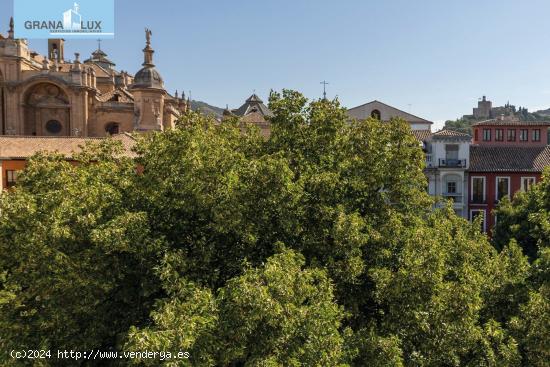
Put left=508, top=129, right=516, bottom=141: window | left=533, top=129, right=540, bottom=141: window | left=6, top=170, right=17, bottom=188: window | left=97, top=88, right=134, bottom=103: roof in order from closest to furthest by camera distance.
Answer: left=6, top=170, right=17, bottom=188: window → left=533, top=129, right=540, bottom=141: window → left=508, top=129, right=516, bottom=141: window → left=97, top=88, right=134, bottom=103: roof

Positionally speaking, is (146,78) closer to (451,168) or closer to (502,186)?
(451,168)

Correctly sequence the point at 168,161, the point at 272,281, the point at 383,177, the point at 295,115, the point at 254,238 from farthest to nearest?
the point at 295,115, the point at 383,177, the point at 168,161, the point at 254,238, the point at 272,281

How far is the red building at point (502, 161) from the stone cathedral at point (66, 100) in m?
33.5

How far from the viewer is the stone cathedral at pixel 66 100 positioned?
4981cm

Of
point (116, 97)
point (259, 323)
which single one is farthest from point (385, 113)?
point (259, 323)

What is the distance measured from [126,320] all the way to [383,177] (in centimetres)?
906

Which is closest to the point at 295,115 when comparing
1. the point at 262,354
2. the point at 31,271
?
the point at 262,354

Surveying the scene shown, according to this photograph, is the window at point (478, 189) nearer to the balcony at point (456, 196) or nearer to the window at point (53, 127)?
the balcony at point (456, 196)

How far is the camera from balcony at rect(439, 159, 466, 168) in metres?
41.3

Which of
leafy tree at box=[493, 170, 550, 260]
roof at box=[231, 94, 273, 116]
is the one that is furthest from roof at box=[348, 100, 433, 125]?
roof at box=[231, 94, 273, 116]

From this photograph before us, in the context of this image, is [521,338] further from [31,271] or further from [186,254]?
[31,271]

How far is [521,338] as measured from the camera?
13.0m

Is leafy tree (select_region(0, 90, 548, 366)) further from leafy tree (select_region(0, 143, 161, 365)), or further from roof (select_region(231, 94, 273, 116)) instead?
roof (select_region(231, 94, 273, 116))

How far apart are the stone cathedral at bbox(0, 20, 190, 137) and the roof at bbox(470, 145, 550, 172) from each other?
3324 centimetres
